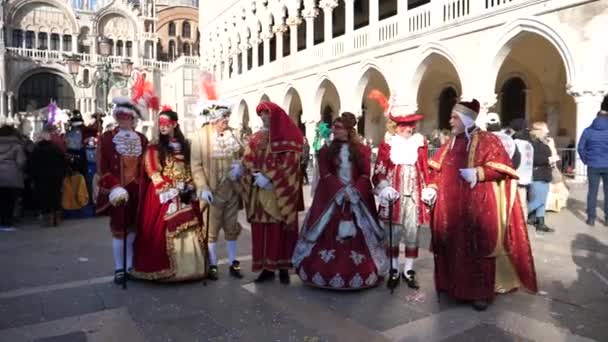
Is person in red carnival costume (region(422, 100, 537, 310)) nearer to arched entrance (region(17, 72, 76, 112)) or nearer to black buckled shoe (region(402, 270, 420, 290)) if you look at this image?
black buckled shoe (region(402, 270, 420, 290))

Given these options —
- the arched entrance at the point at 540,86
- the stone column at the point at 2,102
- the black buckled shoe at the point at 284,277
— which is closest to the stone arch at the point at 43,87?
the stone column at the point at 2,102

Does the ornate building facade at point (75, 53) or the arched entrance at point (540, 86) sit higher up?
the ornate building facade at point (75, 53)

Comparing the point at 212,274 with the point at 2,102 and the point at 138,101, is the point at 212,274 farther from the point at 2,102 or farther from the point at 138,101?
the point at 2,102

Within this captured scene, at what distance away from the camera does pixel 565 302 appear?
14.0 ft

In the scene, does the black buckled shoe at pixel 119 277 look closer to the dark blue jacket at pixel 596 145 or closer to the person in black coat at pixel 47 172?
the person in black coat at pixel 47 172

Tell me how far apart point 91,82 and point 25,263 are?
39645 millimetres

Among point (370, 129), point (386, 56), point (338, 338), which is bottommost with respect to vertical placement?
point (338, 338)

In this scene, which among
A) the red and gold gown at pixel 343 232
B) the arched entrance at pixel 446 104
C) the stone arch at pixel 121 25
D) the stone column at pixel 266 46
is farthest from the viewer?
the stone arch at pixel 121 25

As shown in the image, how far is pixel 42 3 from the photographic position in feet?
136

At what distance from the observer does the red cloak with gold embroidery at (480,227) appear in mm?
4105

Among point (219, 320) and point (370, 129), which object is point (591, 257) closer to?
point (219, 320)

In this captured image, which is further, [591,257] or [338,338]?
[591,257]

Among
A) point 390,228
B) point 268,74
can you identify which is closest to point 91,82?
point 268,74

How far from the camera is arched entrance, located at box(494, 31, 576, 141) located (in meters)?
16.0
